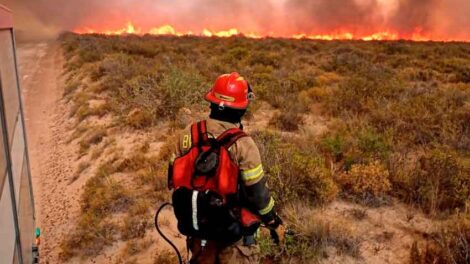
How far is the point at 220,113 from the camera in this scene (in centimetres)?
378

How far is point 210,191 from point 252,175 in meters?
0.40

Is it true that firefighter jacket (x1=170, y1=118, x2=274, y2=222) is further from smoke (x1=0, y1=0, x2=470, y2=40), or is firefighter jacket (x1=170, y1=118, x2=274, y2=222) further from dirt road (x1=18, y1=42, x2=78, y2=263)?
smoke (x1=0, y1=0, x2=470, y2=40)

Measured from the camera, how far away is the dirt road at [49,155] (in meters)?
7.89

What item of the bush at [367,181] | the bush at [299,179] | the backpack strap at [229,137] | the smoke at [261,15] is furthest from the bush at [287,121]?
the smoke at [261,15]

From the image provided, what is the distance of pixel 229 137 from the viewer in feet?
11.7

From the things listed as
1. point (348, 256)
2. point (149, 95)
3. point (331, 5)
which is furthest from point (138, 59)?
point (331, 5)

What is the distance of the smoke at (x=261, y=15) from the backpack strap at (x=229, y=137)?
41824 millimetres

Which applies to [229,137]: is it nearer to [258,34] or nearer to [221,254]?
[221,254]

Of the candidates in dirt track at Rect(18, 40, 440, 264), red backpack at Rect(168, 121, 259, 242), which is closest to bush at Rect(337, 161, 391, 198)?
dirt track at Rect(18, 40, 440, 264)

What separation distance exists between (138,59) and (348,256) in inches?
687

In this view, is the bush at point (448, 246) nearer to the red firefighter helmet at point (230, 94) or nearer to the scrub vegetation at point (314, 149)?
the scrub vegetation at point (314, 149)

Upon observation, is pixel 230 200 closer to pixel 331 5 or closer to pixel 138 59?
pixel 138 59

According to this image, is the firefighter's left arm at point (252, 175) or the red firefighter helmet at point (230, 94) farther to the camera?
the red firefighter helmet at point (230, 94)

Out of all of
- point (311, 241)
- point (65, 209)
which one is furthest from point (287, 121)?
point (65, 209)
